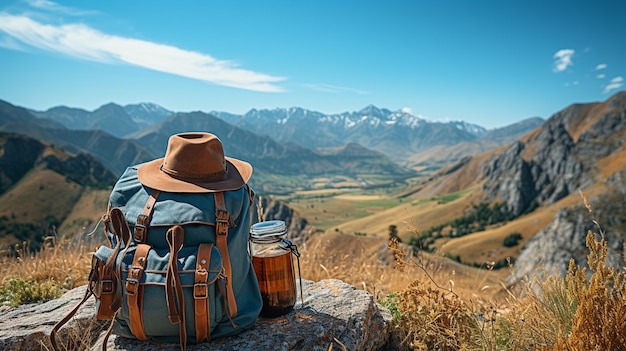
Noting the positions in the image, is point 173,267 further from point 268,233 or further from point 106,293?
point 268,233

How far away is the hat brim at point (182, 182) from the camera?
10.7ft

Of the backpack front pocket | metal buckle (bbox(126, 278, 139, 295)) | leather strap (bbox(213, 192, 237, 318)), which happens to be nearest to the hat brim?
leather strap (bbox(213, 192, 237, 318))

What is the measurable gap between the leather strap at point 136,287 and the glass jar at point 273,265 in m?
0.94

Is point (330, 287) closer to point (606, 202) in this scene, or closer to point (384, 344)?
point (384, 344)

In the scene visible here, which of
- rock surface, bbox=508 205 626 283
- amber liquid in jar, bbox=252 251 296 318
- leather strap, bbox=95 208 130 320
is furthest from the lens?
rock surface, bbox=508 205 626 283

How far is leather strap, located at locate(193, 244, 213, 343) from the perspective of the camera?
297 cm

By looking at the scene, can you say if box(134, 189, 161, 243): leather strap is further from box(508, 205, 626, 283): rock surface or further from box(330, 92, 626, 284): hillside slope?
box(330, 92, 626, 284): hillside slope

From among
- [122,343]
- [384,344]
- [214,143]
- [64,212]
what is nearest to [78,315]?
[122,343]

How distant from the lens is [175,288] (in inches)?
116

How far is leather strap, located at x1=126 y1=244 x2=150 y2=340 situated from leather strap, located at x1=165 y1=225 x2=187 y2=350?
22cm

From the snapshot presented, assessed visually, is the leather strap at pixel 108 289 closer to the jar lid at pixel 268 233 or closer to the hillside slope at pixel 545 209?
the jar lid at pixel 268 233

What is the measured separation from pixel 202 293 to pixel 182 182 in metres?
0.92

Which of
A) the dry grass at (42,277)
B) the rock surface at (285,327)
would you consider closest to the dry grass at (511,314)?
the dry grass at (42,277)

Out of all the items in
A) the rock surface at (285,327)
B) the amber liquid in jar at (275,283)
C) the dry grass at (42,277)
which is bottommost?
the dry grass at (42,277)
